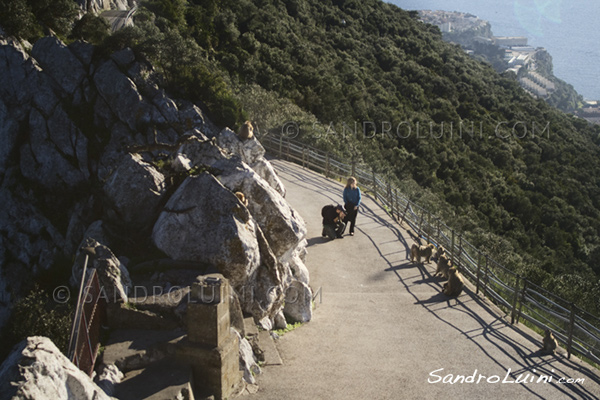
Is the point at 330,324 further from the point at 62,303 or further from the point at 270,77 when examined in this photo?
the point at 270,77

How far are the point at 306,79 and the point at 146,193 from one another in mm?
27707

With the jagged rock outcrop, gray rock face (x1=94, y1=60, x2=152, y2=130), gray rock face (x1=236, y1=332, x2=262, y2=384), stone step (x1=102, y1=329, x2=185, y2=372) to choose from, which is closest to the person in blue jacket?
the jagged rock outcrop

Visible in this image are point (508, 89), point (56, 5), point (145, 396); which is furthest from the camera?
point (508, 89)

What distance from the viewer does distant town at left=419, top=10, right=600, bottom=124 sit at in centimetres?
11312

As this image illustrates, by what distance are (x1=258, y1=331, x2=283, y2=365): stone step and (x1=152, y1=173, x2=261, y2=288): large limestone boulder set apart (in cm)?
96

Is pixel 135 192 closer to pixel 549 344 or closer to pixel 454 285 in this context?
pixel 454 285

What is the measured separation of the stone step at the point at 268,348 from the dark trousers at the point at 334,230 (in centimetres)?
584

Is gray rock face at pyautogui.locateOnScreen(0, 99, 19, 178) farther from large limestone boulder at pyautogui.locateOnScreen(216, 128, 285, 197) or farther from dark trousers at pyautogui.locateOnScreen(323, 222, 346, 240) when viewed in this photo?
dark trousers at pyautogui.locateOnScreen(323, 222, 346, 240)

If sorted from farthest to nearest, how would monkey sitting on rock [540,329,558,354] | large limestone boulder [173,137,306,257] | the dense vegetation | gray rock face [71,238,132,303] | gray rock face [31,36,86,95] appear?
the dense vegetation
gray rock face [31,36,86,95]
large limestone boulder [173,137,306,257]
monkey sitting on rock [540,329,558,354]
gray rock face [71,238,132,303]

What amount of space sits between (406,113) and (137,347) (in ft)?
111

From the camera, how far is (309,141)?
24062mm

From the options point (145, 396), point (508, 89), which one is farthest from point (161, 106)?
point (508, 89)

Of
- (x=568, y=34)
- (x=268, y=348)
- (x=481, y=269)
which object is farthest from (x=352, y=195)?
(x=568, y=34)

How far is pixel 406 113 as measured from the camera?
127ft
